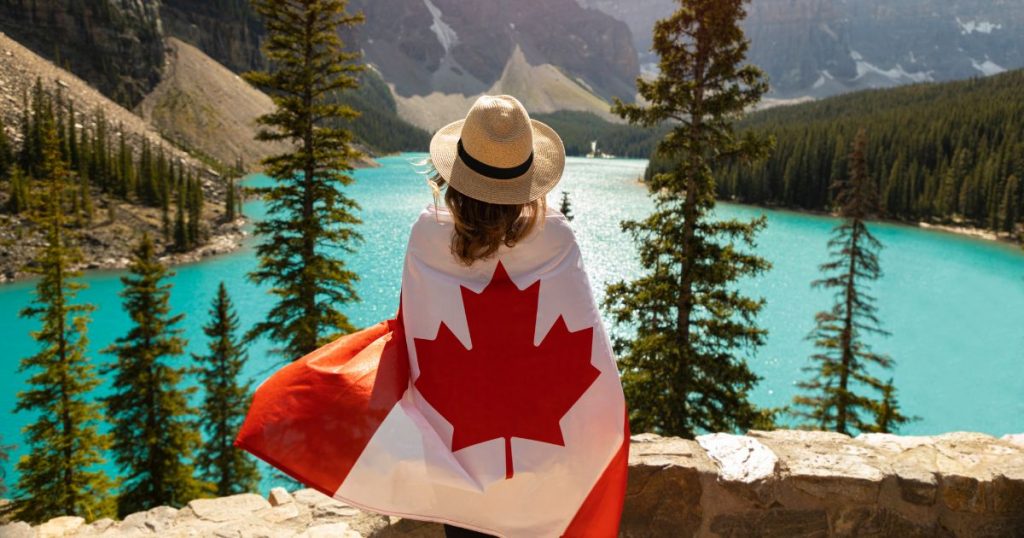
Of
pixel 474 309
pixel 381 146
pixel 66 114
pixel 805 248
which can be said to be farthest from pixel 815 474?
pixel 381 146

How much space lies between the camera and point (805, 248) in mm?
56438

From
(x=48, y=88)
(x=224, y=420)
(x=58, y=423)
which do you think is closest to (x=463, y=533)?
(x=58, y=423)

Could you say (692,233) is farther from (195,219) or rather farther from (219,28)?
(219,28)

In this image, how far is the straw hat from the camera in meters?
2.21

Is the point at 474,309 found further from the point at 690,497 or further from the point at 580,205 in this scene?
the point at 580,205

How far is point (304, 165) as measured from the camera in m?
15.4

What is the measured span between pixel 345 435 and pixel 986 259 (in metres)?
69.8

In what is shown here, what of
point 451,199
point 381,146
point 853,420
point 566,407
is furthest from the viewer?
point 381,146

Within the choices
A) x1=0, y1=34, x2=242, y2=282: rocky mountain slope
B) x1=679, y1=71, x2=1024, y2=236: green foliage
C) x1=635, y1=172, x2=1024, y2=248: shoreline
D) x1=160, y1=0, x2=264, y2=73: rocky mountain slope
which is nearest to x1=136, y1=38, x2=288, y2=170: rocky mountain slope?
x1=0, y1=34, x2=242, y2=282: rocky mountain slope

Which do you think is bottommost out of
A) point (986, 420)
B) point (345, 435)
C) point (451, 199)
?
point (986, 420)

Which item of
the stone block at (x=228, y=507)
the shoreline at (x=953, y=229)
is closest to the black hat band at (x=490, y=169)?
the stone block at (x=228, y=507)

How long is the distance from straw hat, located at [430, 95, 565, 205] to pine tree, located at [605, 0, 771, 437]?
36.4 ft

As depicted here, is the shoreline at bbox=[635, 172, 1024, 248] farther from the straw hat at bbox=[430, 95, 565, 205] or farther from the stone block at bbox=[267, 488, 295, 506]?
the straw hat at bbox=[430, 95, 565, 205]

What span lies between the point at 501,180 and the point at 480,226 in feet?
0.57
